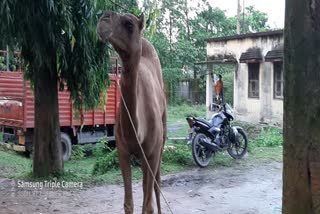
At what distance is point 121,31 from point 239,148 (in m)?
7.63

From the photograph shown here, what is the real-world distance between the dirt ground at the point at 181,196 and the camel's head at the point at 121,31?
3011 millimetres

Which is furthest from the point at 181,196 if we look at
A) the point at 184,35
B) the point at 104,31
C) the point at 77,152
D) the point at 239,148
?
the point at 184,35

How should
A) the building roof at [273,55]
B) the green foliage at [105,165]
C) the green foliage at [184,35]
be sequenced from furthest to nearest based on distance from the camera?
the green foliage at [184,35], the building roof at [273,55], the green foliage at [105,165]

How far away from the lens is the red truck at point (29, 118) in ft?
36.6

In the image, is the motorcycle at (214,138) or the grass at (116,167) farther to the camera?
the motorcycle at (214,138)

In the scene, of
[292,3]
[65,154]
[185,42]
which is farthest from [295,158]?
[185,42]

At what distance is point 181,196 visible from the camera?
7.20 m

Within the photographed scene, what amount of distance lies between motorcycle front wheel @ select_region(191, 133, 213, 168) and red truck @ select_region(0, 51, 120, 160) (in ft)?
7.76

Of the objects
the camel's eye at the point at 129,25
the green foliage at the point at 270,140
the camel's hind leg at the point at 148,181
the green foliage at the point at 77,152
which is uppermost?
the camel's eye at the point at 129,25

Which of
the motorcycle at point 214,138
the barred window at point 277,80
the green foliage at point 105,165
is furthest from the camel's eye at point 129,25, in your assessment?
the barred window at point 277,80

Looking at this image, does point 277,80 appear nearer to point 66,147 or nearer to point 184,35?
point 66,147

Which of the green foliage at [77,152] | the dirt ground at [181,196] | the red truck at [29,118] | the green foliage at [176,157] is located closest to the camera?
the dirt ground at [181,196]

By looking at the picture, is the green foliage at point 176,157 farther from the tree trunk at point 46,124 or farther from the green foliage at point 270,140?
the green foliage at point 270,140

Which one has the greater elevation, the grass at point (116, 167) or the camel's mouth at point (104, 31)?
the camel's mouth at point (104, 31)
